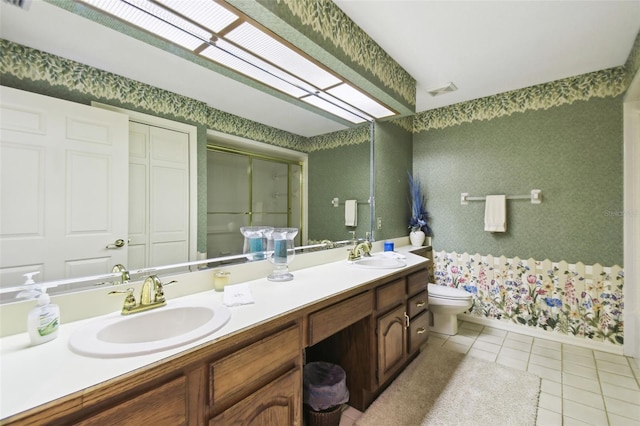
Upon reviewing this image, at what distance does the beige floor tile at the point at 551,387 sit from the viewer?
1.74 m

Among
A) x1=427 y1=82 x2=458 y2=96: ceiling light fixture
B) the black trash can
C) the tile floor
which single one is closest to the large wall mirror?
the black trash can

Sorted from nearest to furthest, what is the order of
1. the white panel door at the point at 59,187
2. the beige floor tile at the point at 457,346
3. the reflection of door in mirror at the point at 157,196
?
the white panel door at the point at 59,187, the reflection of door in mirror at the point at 157,196, the beige floor tile at the point at 457,346

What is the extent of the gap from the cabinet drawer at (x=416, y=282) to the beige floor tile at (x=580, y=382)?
106 centimetres

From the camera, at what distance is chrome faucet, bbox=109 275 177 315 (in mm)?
987

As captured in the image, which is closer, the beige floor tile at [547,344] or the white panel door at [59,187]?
the white panel door at [59,187]

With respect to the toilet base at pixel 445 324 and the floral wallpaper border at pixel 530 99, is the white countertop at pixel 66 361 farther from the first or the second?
the floral wallpaper border at pixel 530 99

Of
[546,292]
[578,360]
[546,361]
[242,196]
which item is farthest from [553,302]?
[242,196]

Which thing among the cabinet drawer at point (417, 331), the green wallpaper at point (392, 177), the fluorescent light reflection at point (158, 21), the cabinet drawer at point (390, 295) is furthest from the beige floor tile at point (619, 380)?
the fluorescent light reflection at point (158, 21)

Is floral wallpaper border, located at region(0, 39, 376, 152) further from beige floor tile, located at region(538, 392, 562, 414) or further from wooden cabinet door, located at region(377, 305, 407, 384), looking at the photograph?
beige floor tile, located at region(538, 392, 562, 414)

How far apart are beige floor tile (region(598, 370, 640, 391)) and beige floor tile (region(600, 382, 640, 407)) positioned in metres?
0.05

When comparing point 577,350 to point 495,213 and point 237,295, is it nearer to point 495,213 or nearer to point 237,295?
point 495,213

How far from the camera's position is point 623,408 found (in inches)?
62.7

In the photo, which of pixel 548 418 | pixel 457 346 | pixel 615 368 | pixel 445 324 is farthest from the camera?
pixel 445 324

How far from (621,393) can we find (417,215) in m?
1.91
